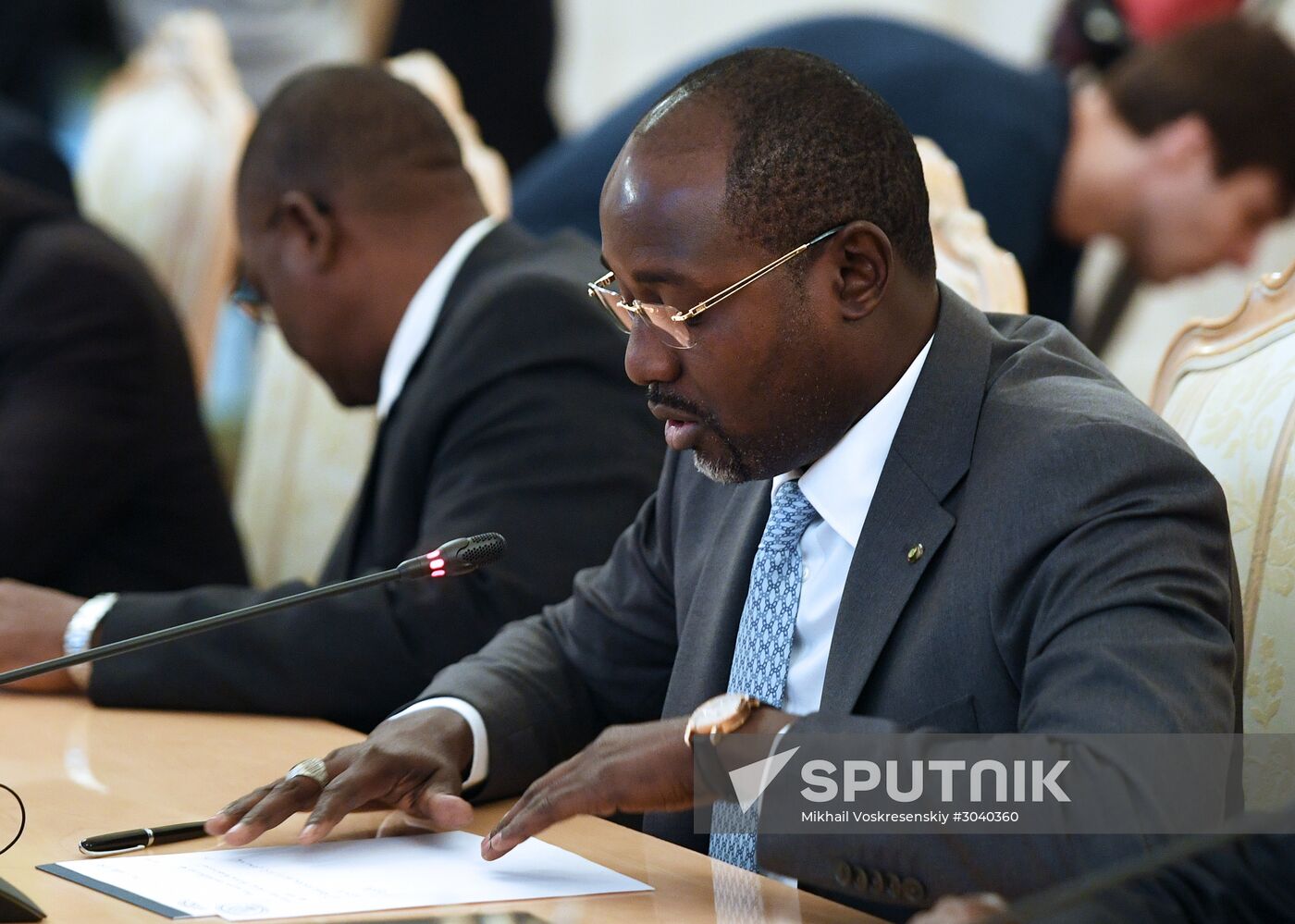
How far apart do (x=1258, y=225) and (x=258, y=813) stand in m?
2.62

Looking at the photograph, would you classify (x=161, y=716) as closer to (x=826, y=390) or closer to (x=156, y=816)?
(x=156, y=816)

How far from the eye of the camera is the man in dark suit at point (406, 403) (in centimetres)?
204

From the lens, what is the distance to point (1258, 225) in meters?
3.39

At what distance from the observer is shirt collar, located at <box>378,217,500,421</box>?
2.35 m

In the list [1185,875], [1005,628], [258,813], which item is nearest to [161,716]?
[258,813]

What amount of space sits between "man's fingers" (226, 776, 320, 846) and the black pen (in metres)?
0.05

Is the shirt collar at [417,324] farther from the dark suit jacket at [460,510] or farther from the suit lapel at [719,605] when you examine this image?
the suit lapel at [719,605]

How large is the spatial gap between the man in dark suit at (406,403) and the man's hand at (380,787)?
18.6 inches

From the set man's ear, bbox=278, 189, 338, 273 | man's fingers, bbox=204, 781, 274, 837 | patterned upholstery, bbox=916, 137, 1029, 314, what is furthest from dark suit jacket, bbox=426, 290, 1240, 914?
man's ear, bbox=278, 189, 338, 273

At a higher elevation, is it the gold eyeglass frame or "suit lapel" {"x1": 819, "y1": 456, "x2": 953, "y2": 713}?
the gold eyeglass frame

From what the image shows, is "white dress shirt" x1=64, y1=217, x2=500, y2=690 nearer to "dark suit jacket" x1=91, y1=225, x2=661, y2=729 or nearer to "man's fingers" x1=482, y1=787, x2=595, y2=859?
"dark suit jacket" x1=91, y1=225, x2=661, y2=729

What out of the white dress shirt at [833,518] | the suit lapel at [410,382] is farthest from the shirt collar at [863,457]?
the suit lapel at [410,382]

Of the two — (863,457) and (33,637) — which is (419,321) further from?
(863,457)

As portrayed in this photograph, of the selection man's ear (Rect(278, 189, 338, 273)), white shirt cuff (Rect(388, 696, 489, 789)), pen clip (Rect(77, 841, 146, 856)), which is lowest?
white shirt cuff (Rect(388, 696, 489, 789))
